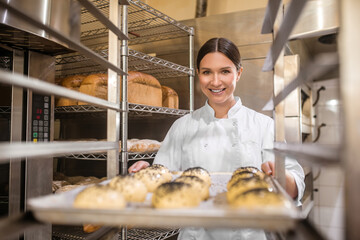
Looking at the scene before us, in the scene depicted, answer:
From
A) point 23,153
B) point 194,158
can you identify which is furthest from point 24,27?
point 194,158

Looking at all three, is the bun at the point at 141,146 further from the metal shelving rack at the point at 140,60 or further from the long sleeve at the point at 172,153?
the long sleeve at the point at 172,153

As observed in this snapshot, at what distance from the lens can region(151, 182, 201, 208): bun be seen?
25.3 inches

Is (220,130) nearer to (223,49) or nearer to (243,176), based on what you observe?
(223,49)

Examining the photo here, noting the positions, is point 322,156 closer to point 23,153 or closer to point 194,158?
point 23,153

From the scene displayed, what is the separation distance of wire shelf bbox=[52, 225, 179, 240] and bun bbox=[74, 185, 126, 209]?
53.7 inches

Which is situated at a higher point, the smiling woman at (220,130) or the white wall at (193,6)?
the white wall at (193,6)

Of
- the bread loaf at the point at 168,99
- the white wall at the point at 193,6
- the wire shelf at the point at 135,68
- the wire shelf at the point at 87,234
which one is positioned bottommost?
the wire shelf at the point at 87,234

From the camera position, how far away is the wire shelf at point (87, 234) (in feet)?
6.13

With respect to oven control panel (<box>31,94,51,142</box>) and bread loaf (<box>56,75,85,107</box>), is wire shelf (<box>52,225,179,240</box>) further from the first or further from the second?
bread loaf (<box>56,75,85,107</box>)

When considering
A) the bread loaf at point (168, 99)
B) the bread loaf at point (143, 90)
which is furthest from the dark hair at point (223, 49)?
the bread loaf at point (168, 99)

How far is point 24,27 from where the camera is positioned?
116 cm

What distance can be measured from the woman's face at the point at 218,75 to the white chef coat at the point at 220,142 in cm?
15

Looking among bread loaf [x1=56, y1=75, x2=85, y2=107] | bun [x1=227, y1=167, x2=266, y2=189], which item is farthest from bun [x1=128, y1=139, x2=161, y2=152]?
bun [x1=227, y1=167, x2=266, y2=189]

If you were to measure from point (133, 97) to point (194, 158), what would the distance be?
738 mm
